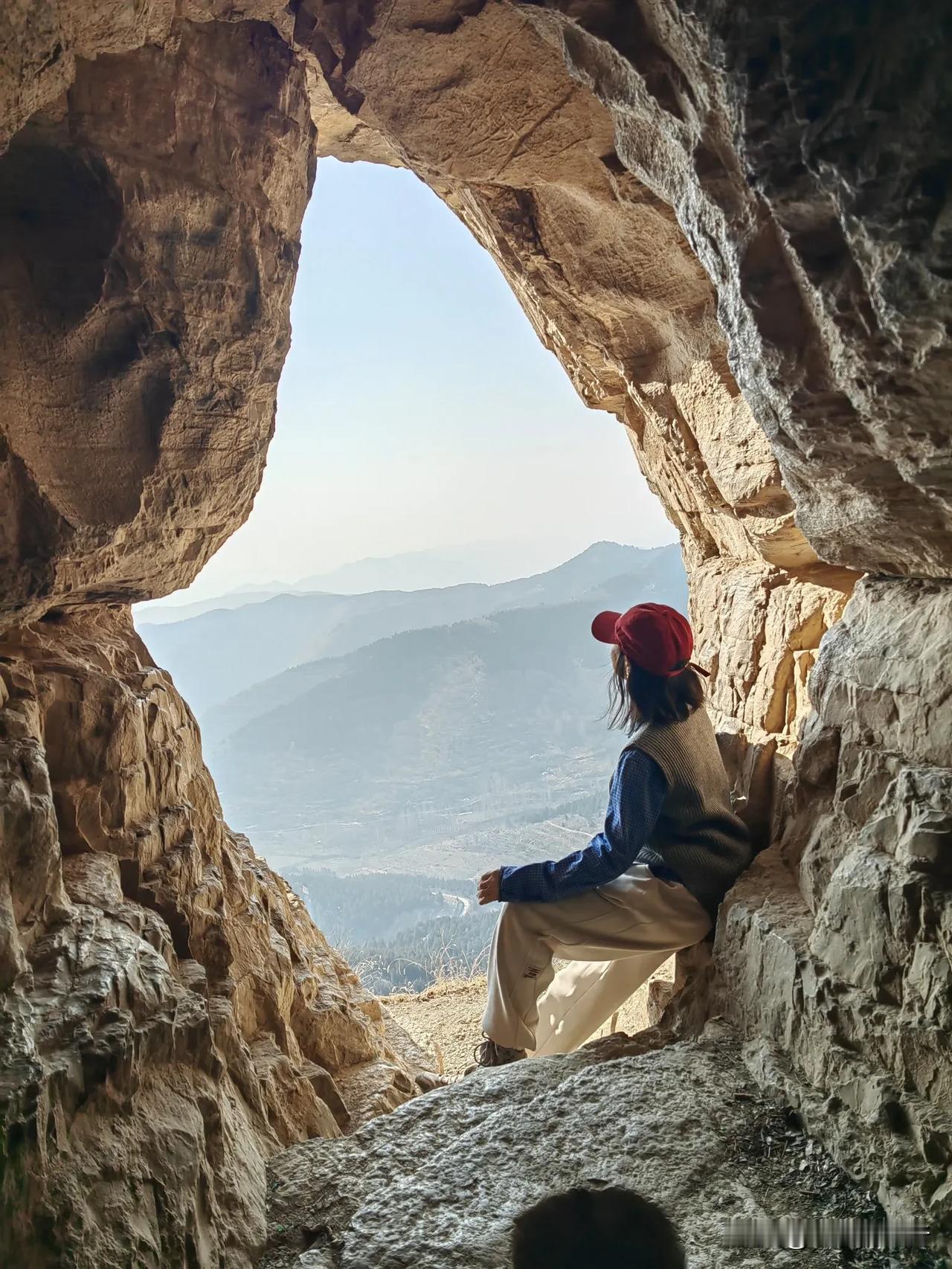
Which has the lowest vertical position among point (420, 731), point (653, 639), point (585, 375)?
point (420, 731)

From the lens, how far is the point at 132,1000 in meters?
2.64

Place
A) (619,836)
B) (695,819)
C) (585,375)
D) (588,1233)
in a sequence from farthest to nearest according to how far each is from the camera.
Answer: (585,375), (695,819), (619,836), (588,1233)

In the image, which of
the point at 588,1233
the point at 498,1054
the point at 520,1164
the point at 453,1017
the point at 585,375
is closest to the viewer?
the point at 588,1233

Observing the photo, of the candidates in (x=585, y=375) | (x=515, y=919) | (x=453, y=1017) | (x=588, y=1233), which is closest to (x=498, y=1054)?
(x=515, y=919)

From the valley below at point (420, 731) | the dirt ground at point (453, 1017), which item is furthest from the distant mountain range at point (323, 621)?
the dirt ground at point (453, 1017)

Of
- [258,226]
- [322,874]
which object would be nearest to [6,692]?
[258,226]

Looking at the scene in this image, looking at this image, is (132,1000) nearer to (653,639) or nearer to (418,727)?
(653,639)

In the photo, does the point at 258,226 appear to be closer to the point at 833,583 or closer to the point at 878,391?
the point at 878,391

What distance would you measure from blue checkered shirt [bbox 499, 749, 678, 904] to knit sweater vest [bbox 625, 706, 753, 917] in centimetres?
6

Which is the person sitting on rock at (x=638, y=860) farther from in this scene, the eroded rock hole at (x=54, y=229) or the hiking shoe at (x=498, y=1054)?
the eroded rock hole at (x=54, y=229)

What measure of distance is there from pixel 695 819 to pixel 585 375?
3.78 meters

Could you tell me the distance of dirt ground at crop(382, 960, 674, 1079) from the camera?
7.74 metres

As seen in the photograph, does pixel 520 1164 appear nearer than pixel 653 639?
Yes

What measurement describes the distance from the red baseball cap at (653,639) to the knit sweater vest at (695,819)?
0.82 ft
